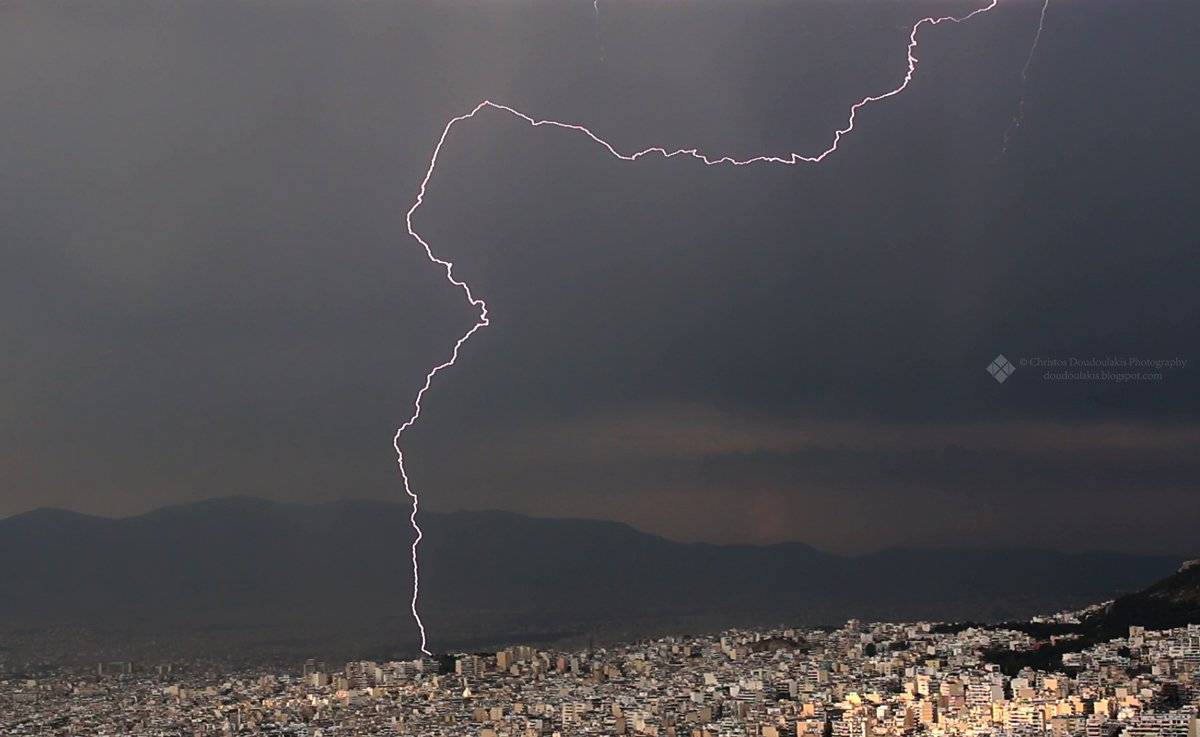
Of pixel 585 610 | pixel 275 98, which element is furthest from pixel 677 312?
pixel 275 98

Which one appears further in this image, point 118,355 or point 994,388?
point 994,388

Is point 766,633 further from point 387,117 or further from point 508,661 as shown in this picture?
point 387,117

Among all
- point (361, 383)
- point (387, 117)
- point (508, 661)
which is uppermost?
point (387, 117)

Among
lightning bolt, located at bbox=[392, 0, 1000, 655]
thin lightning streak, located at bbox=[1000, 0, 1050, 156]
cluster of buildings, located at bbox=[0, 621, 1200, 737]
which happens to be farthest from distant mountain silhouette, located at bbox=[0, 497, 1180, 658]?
thin lightning streak, located at bbox=[1000, 0, 1050, 156]

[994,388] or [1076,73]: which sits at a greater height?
[1076,73]

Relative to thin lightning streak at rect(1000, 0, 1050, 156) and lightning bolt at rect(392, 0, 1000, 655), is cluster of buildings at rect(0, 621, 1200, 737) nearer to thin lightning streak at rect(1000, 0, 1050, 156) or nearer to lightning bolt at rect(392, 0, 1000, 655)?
lightning bolt at rect(392, 0, 1000, 655)

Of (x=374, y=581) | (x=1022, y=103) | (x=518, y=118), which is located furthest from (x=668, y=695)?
(x=1022, y=103)

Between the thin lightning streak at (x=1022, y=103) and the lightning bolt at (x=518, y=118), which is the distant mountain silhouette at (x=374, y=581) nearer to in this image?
the lightning bolt at (x=518, y=118)
